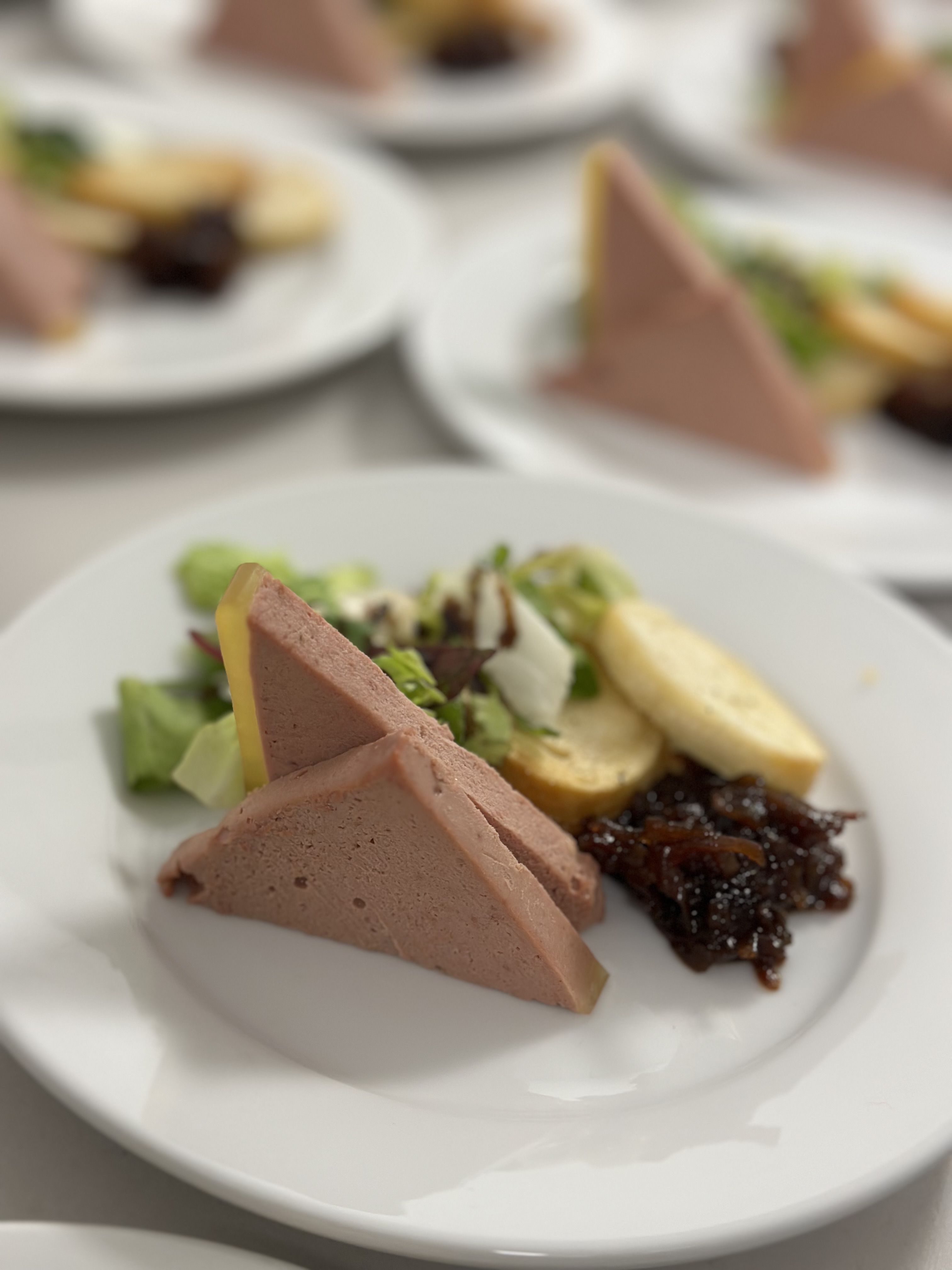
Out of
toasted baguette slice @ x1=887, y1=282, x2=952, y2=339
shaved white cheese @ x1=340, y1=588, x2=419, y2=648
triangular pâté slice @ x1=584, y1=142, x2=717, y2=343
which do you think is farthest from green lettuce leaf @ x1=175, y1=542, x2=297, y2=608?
toasted baguette slice @ x1=887, y1=282, x2=952, y2=339

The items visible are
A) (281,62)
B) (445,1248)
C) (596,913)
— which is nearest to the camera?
(445,1248)

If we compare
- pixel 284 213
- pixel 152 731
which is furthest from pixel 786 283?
pixel 152 731

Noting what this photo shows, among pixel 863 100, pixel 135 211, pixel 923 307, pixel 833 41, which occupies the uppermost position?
pixel 833 41

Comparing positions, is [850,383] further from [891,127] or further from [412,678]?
[412,678]

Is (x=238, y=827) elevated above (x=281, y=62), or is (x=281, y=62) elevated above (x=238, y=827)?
(x=281, y=62)

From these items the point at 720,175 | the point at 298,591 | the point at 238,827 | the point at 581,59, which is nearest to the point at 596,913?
the point at 238,827

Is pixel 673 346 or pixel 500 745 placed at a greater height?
pixel 673 346

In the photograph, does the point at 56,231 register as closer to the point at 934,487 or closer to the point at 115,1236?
the point at 934,487
